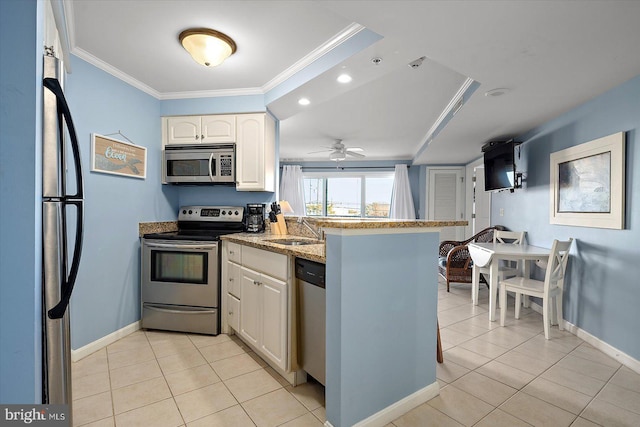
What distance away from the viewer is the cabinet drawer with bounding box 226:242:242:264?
253cm

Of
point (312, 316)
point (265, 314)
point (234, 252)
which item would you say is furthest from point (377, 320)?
point (234, 252)

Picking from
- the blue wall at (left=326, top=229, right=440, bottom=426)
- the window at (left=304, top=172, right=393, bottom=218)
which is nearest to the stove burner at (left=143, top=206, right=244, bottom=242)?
the blue wall at (left=326, top=229, right=440, bottom=426)

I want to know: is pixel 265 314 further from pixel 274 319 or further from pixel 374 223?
pixel 374 223

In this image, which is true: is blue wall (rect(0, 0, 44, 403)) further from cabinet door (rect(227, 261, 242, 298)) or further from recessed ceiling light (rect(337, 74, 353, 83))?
recessed ceiling light (rect(337, 74, 353, 83))

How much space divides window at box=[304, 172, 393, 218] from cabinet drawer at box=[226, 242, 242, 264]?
5.31 metres

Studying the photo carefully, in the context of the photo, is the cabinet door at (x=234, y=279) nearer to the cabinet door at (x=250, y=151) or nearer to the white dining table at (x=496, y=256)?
the cabinet door at (x=250, y=151)

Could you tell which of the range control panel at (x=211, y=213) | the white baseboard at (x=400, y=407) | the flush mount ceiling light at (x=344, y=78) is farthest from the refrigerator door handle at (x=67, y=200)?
the range control panel at (x=211, y=213)

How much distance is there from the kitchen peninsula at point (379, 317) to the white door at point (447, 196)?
5.49m

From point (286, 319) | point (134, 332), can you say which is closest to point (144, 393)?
point (286, 319)

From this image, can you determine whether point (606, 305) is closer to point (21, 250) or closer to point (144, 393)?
point (144, 393)

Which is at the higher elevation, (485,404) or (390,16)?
(390,16)

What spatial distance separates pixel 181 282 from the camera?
110 inches

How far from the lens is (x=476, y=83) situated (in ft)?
8.63

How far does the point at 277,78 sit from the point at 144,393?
261 centimetres
